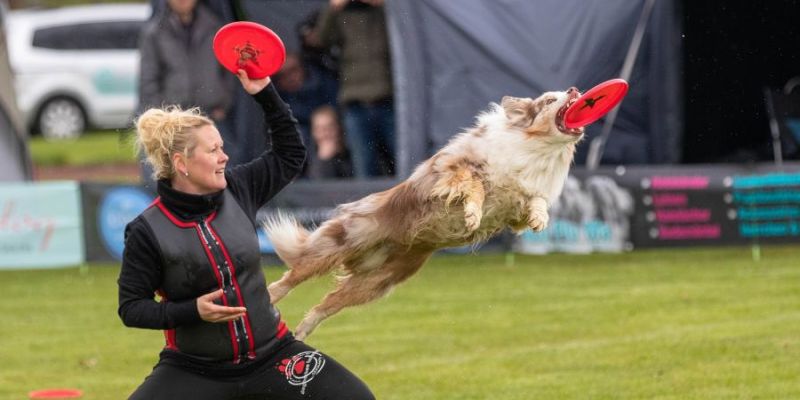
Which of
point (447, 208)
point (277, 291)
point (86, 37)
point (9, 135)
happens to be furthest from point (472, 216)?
point (86, 37)

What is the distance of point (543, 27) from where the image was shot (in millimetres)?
14562

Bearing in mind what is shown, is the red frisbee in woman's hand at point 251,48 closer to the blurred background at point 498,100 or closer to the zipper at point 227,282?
the zipper at point 227,282

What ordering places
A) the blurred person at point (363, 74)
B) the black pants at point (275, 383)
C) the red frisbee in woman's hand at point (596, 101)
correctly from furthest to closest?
1. the blurred person at point (363, 74)
2. the red frisbee in woman's hand at point (596, 101)
3. the black pants at point (275, 383)

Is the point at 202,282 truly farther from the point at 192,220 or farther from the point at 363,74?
the point at 363,74

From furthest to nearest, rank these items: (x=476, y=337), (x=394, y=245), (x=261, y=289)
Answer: (x=476, y=337) < (x=394, y=245) < (x=261, y=289)

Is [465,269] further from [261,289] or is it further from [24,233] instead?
[261,289]

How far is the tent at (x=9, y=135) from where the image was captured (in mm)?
16359

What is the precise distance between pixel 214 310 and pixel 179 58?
29.1 ft

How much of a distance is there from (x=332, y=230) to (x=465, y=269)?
7155 mm

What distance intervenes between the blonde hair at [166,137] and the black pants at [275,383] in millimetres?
858

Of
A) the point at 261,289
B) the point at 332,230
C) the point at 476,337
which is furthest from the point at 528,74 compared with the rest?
the point at 261,289

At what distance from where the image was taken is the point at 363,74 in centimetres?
1418

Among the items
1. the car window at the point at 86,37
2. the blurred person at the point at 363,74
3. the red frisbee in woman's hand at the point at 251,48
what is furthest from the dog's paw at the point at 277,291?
the car window at the point at 86,37

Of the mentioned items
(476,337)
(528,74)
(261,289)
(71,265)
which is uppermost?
(261,289)
